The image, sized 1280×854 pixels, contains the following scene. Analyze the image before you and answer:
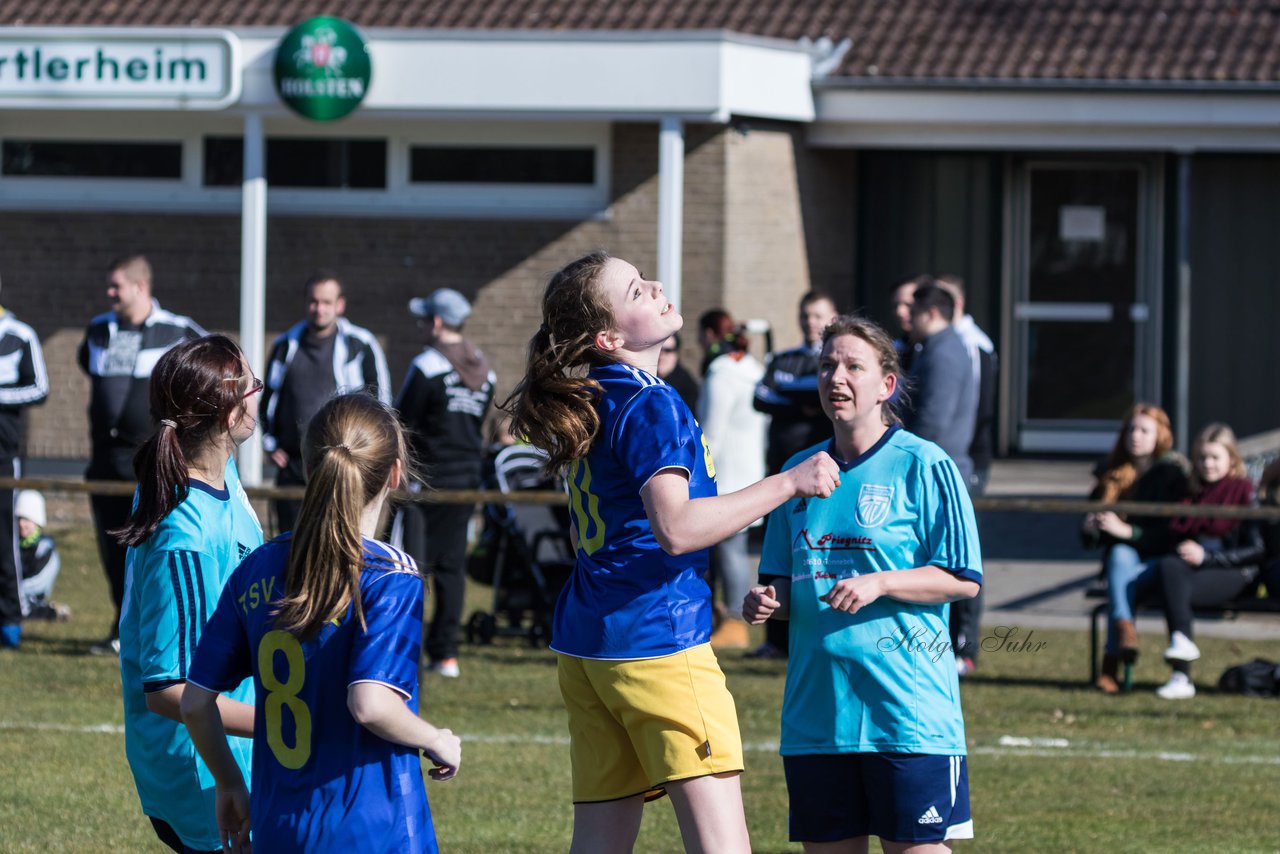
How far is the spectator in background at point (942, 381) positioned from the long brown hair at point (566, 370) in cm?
539

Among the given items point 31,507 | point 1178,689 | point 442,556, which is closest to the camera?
point 1178,689

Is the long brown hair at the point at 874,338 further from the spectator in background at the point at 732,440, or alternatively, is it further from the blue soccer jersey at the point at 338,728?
the spectator in background at the point at 732,440

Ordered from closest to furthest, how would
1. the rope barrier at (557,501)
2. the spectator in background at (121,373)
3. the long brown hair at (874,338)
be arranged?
the long brown hair at (874,338), the rope barrier at (557,501), the spectator in background at (121,373)

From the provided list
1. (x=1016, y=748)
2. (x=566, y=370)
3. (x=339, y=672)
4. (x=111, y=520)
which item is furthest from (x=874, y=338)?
A: (x=111, y=520)

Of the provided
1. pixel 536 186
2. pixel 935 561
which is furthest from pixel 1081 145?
pixel 935 561

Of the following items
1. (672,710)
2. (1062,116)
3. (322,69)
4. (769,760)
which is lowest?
(769,760)

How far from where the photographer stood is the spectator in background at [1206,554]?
9.52m

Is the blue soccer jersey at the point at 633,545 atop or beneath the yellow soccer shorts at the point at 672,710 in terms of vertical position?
atop

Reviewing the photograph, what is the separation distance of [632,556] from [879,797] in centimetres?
91

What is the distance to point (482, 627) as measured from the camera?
11.1 m

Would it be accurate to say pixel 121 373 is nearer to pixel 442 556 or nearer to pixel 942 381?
pixel 442 556

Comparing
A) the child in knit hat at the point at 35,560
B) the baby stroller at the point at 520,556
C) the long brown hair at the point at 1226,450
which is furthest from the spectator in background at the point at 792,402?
the child in knit hat at the point at 35,560

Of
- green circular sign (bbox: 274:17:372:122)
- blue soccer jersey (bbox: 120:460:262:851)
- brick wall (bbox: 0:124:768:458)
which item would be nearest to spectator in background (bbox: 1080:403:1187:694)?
blue soccer jersey (bbox: 120:460:262:851)

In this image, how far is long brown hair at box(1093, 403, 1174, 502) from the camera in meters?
10.2
